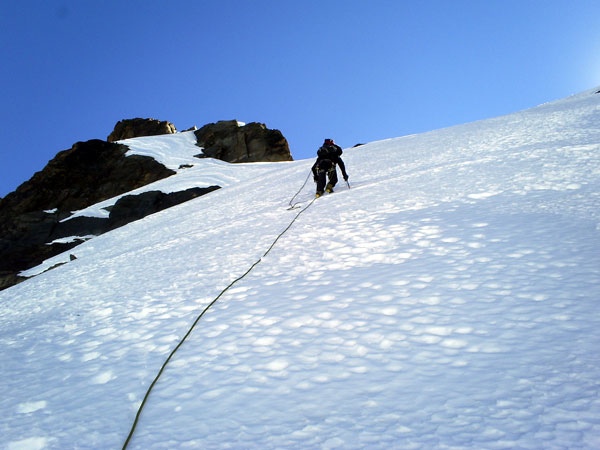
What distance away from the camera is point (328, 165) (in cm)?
1000

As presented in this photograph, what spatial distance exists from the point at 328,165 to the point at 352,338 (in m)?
7.61

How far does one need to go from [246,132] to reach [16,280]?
25.7m

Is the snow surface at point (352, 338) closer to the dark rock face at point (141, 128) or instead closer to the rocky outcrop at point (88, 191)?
the rocky outcrop at point (88, 191)

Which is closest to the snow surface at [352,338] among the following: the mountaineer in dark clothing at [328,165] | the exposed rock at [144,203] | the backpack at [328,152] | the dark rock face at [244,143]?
the mountaineer in dark clothing at [328,165]

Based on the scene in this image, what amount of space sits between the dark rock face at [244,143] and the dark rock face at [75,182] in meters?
7.23

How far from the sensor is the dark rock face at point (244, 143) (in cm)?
3769

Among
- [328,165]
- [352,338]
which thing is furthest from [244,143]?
[352,338]

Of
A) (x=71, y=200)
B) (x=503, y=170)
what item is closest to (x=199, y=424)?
(x=503, y=170)

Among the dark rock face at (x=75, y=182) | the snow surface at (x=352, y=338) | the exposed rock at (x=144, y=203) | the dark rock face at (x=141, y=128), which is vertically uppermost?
the dark rock face at (x=141, y=128)

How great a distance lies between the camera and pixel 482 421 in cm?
177

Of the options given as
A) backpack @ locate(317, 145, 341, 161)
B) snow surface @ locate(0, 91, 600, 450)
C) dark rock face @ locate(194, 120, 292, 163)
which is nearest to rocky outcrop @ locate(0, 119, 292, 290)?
dark rock face @ locate(194, 120, 292, 163)

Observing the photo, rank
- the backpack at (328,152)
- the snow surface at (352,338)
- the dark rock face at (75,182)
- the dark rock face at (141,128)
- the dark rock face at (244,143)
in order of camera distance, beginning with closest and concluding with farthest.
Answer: the snow surface at (352,338)
the backpack at (328,152)
the dark rock face at (75,182)
the dark rock face at (244,143)
the dark rock face at (141,128)

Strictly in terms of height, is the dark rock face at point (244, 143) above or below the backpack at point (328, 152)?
above

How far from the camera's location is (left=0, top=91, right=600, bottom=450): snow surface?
191cm
